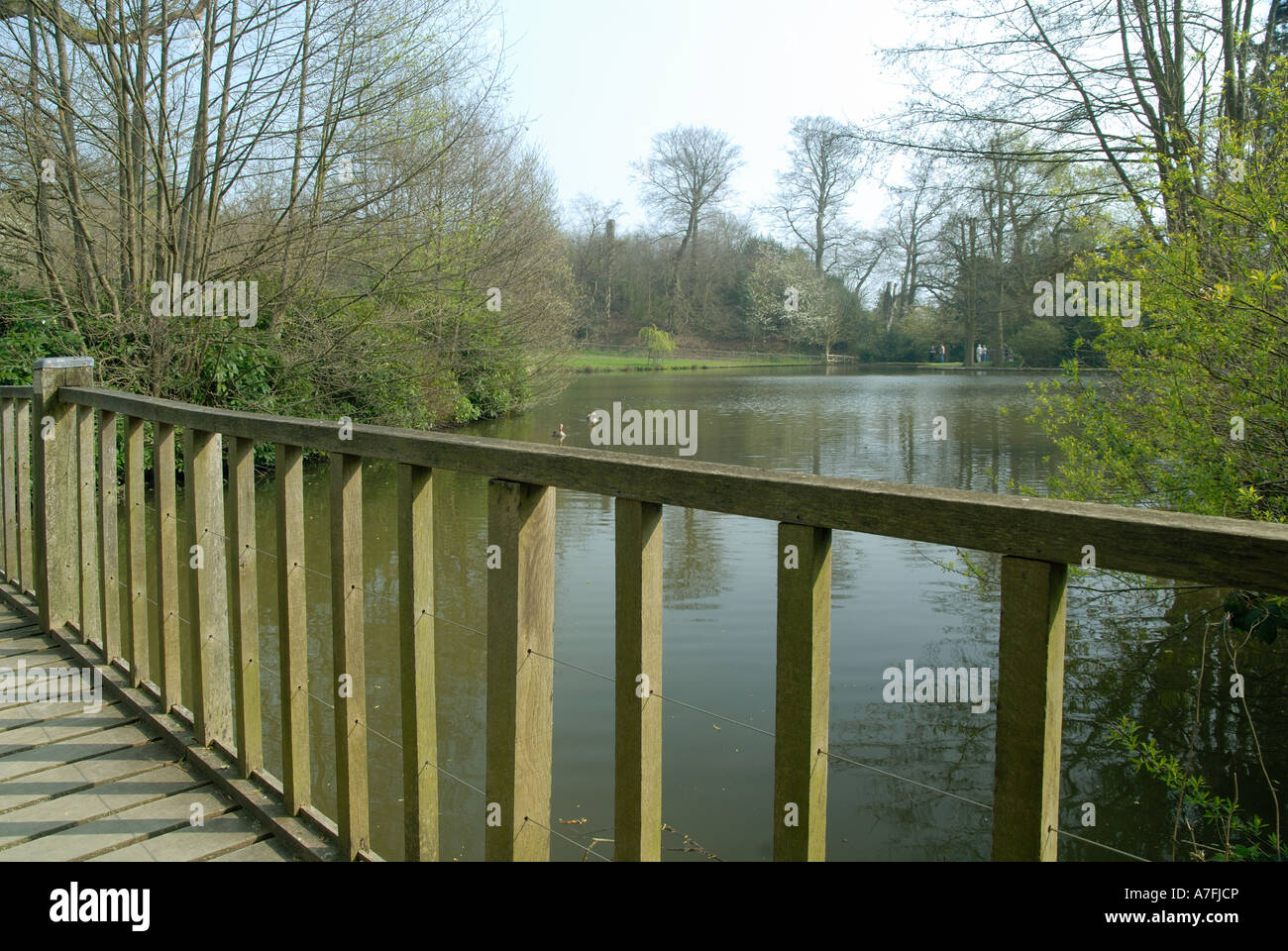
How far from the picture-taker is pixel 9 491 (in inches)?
198

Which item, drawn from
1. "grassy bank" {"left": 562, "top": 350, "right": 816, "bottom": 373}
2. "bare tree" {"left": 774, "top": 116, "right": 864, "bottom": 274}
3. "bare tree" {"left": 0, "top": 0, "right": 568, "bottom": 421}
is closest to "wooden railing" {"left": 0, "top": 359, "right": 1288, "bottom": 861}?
"bare tree" {"left": 0, "top": 0, "right": 568, "bottom": 421}

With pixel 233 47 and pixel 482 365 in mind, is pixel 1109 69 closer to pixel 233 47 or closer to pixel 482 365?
pixel 233 47

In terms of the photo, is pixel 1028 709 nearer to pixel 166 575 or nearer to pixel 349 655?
pixel 349 655

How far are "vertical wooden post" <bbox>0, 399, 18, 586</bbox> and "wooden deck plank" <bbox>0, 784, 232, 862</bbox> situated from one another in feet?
8.88

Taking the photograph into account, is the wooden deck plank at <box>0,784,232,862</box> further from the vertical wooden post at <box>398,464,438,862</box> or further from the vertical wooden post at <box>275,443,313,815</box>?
the vertical wooden post at <box>398,464,438,862</box>

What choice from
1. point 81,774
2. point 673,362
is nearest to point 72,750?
point 81,774

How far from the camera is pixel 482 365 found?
63.2 feet

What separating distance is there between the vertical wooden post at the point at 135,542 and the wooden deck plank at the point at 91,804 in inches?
27.4

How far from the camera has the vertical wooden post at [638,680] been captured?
1698 millimetres

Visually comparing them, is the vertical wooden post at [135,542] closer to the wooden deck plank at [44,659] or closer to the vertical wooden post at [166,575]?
the vertical wooden post at [166,575]

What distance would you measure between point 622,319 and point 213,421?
5854 centimetres

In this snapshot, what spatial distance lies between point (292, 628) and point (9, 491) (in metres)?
3.23

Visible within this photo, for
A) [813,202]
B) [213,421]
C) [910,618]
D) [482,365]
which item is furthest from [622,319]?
[213,421]
